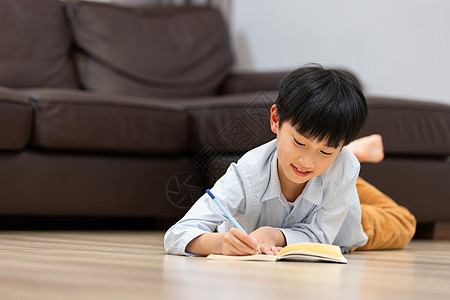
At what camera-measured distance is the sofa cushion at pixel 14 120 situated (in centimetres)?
176

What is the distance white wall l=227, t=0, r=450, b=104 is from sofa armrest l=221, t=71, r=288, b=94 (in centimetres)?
34

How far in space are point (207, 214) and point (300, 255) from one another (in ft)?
0.71

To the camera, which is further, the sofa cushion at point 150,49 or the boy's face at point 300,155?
the sofa cushion at point 150,49

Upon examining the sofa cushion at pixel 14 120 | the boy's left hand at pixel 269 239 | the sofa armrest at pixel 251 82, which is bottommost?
the sofa armrest at pixel 251 82

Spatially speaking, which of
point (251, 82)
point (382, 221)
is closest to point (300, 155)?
point (382, 221)

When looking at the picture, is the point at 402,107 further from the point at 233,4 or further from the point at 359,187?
the point at 233,4

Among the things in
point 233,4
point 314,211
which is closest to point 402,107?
point 314,211

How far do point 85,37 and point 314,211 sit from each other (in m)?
1.47

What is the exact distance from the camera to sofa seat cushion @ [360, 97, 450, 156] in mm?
1952

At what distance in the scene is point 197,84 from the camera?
267cm

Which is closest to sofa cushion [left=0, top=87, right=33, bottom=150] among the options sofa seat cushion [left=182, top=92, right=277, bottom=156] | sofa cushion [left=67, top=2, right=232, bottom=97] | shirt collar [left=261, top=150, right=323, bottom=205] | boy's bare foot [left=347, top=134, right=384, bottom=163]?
sofa seat cushion [left=182, top=92, right=277, bottom=156]

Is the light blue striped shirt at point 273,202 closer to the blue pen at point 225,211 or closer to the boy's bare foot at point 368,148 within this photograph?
the blue pen at point 225,211

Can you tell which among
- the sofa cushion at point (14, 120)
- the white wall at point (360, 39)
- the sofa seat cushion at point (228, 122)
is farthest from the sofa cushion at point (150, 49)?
the sofa cushion at point (14, 120)

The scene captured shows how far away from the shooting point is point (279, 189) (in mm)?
1333
